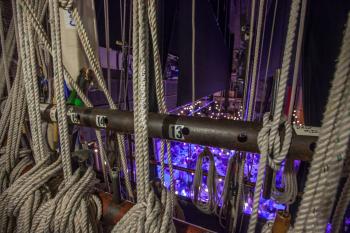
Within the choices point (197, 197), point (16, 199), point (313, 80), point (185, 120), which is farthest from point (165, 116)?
point (313, 80)

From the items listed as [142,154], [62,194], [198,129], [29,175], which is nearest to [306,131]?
[198,129]

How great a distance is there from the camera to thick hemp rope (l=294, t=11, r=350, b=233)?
0.26m

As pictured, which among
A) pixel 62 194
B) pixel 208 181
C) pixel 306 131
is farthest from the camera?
pixel 208 181

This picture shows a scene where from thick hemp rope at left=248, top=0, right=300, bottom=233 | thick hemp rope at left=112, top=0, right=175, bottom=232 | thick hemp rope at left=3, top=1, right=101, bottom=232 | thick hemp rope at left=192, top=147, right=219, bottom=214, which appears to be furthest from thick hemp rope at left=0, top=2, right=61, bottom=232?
thick hemp rope at left=192, top=147, right=219, bottom=214

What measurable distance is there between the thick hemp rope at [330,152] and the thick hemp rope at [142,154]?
0.82 feet

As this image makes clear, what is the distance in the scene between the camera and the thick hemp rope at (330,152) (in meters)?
0.26

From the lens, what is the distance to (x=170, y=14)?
1.90 meters

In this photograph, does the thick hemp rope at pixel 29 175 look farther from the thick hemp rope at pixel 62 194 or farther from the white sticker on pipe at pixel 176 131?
the white sticker on pipe at pixel 176 131

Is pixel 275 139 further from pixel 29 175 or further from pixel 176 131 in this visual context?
pixel 29 175

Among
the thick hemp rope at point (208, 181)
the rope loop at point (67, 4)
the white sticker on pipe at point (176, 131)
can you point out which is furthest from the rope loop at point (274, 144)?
the thick hemp rope at point (208, 181)

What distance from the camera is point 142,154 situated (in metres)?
0.39

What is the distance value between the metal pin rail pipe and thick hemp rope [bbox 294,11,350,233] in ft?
0.25

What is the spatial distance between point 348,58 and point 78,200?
0.57 m

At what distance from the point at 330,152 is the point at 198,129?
219 millimetres
